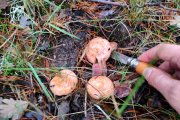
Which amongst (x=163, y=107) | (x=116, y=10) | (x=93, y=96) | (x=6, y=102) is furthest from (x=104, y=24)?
(x=6, y=102)

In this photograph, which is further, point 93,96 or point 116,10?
point 116,10

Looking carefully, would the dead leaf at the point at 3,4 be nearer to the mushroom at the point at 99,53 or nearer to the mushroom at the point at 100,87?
the mushroom at the point at 99,53

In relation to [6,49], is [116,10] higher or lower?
higher

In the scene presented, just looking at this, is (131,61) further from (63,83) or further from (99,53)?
(63,83)

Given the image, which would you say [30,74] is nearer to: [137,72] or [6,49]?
[6,49]

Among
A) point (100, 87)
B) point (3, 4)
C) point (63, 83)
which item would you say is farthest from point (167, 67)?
point (3, 4)

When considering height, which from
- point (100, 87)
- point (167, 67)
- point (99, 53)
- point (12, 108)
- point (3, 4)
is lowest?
point (12, 108)

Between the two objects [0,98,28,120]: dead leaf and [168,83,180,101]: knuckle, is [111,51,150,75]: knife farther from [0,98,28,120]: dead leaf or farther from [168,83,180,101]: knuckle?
[0,98,28,120]: dead leaf
